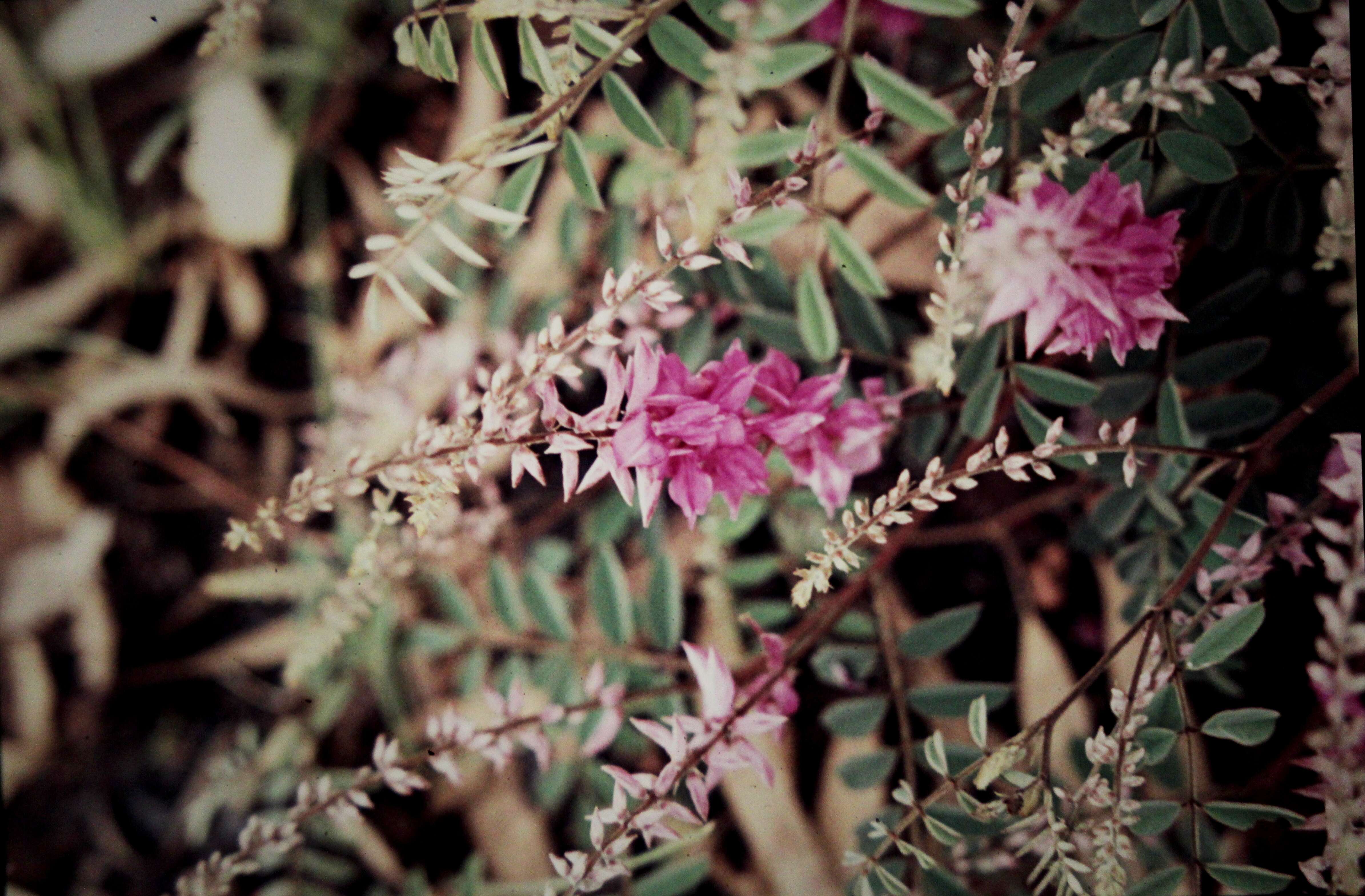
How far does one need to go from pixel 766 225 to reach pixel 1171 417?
337 mm

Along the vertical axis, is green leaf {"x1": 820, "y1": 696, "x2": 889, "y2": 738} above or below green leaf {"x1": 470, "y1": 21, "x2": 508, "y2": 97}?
below

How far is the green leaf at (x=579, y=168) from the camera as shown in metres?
0.57

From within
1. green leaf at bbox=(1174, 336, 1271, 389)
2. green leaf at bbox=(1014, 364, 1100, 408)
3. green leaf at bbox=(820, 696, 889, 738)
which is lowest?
green leaf at bbox=(820, 696, 889, 738)

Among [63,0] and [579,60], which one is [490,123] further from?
[63,0]

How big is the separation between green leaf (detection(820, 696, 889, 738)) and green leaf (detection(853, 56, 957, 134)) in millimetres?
465

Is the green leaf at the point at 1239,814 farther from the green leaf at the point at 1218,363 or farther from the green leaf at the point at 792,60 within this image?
the green leaf at the point at 792,60

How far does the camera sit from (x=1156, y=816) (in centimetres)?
57

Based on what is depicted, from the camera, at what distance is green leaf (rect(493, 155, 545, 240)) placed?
1.95 feet

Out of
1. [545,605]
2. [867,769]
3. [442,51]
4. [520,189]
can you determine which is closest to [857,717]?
[867,769]

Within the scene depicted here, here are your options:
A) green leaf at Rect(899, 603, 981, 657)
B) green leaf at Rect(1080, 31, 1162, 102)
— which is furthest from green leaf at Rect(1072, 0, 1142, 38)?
green leaf at Rect(899, 603, 981, 657)

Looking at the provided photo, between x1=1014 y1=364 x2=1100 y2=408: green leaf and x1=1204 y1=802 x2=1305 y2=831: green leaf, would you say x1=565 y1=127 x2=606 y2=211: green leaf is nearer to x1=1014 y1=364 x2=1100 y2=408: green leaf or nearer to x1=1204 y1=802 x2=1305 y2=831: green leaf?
x1=1014 y1=364 x2=1100 y2=408: green leaf

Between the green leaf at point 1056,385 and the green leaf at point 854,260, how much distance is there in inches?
4.6

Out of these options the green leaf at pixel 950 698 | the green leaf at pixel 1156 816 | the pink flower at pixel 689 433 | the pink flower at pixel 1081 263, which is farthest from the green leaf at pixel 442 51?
the green leaf at pixel 1156 816

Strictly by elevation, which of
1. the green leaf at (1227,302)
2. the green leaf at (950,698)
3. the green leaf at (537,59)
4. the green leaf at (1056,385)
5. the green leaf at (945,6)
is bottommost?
the green leaf at (950,698)
